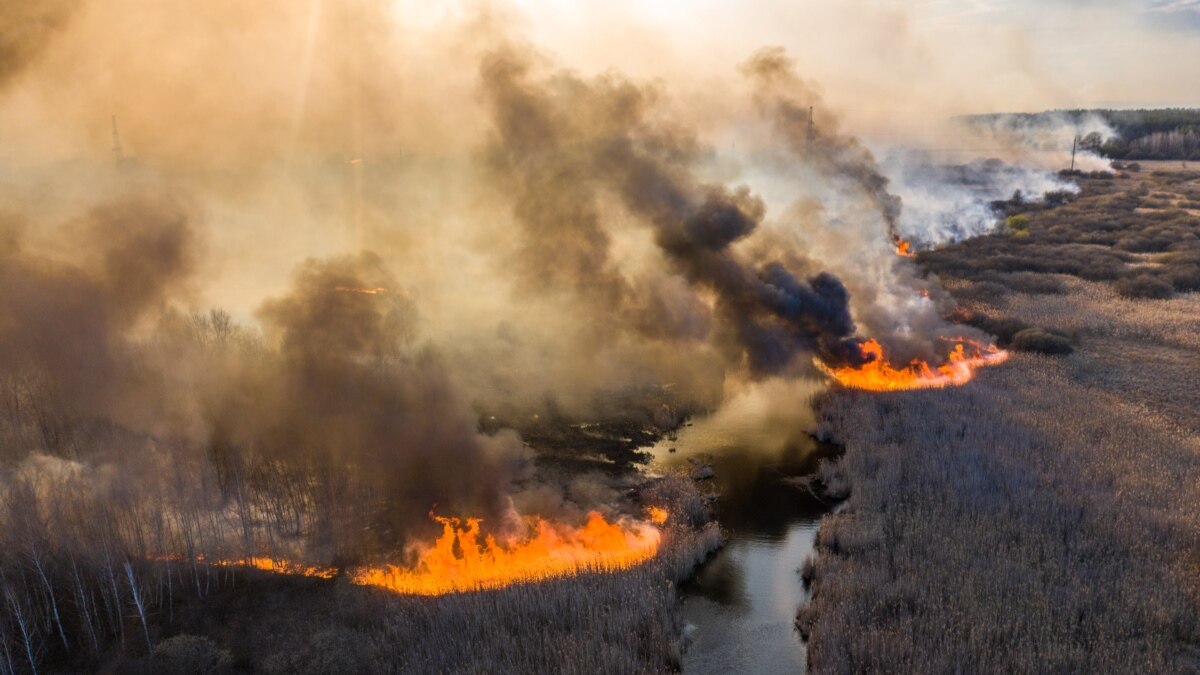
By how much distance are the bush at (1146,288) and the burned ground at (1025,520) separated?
12918mm

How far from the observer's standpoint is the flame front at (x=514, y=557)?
22.0 m

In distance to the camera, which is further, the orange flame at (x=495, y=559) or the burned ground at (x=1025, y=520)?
the orange flame at (x=495, y=559)

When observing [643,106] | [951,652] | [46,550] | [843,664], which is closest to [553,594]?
[843,664]

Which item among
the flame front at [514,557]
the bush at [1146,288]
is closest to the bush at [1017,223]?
the bush at [1146,288]

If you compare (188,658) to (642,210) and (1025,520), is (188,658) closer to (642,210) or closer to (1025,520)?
(1025,520)

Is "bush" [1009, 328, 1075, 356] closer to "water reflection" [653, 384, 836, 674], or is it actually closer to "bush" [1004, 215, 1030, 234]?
"water reflection" [653, 384, 836, 674]

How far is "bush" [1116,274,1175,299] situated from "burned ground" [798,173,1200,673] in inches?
509

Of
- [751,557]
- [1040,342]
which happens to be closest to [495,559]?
[751,557]

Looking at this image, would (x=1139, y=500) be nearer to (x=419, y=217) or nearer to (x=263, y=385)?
(x=263, y=385)

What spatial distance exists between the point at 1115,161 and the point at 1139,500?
151263 mm

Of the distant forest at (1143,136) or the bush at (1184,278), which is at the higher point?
the distant forest at (1143,136)

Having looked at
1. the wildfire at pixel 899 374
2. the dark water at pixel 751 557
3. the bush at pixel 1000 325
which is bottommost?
the dark water at pixel 751 557

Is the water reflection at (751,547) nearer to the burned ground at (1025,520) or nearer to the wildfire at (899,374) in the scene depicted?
the burned ground at (1025,520)

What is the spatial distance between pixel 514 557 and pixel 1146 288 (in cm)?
6175
